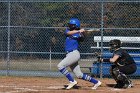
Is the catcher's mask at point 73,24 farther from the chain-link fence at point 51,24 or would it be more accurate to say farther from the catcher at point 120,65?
the chain-link fence at point 51,24

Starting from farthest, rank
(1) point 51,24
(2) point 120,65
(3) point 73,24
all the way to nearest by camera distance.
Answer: (1) point 51,24 → (2) point 120,65 → (3) point 73,24

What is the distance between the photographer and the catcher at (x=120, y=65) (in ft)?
40.6

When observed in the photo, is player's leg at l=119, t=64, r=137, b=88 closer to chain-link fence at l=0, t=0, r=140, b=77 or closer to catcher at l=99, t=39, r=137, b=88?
catcher at l=99, t=39, r=137, b=88

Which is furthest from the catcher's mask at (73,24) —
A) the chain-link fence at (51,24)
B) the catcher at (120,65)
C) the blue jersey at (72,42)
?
the chain-link fence at (51,24)

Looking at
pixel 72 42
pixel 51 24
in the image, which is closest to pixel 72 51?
pixel 72 42

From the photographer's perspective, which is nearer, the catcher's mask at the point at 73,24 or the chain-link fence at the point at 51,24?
the catcher's mask at the point at 73,24

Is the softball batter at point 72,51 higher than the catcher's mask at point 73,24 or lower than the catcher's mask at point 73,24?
lower

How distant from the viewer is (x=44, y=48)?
62.3ft

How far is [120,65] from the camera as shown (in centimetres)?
1259

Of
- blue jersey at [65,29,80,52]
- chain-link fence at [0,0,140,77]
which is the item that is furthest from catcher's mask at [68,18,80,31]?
chain-link fence at [0,0,140,77]

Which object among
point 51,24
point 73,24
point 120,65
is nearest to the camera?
point 73,24

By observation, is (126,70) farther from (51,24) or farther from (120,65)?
(51,24)

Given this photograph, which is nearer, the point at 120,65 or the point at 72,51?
the point at 72,51

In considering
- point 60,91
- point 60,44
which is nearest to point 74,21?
point 60,91
